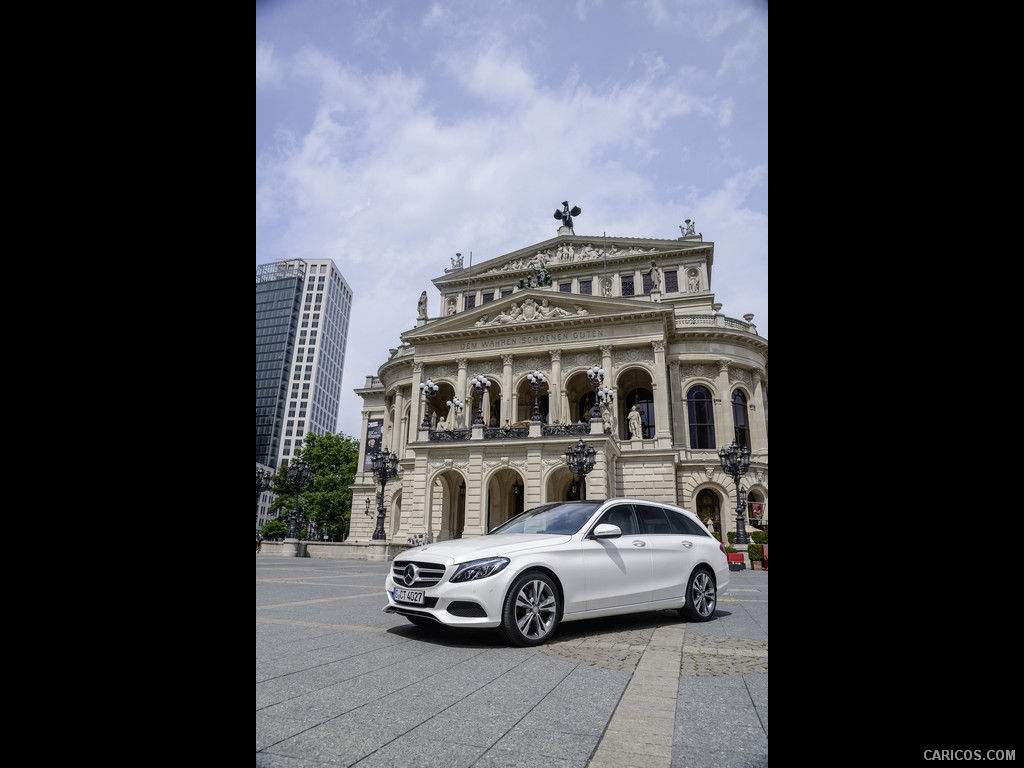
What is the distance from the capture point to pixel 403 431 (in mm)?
43188

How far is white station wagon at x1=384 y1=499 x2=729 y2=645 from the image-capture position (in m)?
5.77

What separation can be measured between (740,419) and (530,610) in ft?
111

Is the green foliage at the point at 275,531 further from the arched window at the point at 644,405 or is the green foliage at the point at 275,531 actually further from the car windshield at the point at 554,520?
the car windshield at the point at 554,520

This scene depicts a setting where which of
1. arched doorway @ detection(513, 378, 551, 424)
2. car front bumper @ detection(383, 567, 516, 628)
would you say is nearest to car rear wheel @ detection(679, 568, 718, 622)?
car front bumper @ detection(383, 567, 516, 628)

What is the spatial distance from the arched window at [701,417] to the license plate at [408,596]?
3223 centimetres

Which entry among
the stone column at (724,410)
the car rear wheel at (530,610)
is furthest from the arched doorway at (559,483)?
the car rear wheel at (530,610)

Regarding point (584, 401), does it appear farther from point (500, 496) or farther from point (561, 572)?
point (561, 572)

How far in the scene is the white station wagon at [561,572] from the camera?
5.77m

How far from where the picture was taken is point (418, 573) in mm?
6156

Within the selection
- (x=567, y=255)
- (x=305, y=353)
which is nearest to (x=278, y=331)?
(x=305, y=353)

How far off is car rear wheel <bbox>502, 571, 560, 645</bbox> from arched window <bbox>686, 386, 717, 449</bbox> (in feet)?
105
